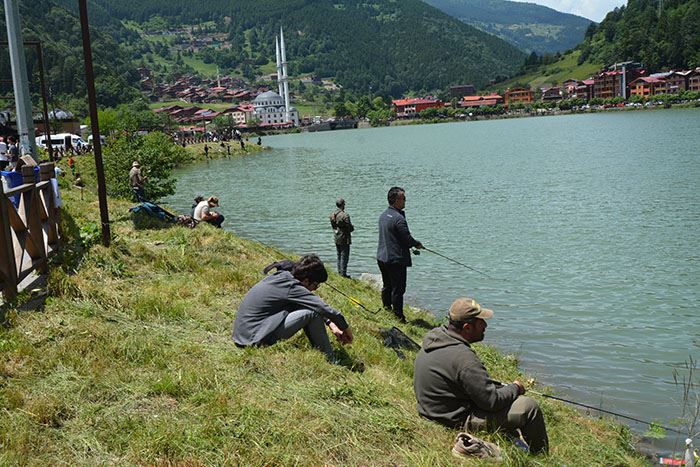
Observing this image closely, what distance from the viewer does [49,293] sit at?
827cm

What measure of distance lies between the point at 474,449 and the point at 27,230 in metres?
6.12

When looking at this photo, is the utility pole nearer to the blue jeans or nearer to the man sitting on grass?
the man sitting on grass

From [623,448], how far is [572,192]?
29.7 m

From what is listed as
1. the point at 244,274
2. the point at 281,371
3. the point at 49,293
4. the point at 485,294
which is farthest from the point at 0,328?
the point at 485,294

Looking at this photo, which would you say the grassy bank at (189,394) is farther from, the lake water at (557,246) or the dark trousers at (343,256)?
the dark trousers at (343,256)

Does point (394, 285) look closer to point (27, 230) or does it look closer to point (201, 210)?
point (27, 230)

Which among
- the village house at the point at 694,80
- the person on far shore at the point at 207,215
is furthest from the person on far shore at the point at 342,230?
the village house at the point at 694,80

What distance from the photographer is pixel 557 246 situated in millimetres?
22016

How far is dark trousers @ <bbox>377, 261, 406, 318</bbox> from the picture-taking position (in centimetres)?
1143

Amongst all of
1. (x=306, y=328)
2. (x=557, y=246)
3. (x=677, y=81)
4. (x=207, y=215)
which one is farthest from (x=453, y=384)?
(x=677, y=81)

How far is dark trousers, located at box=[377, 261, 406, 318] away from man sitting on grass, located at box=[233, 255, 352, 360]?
3.61 meters

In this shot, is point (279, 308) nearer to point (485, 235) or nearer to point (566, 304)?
point (566, 304)

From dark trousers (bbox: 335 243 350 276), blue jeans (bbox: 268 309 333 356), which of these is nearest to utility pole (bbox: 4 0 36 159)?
dark trousers (bbox: 335 243 350 276)

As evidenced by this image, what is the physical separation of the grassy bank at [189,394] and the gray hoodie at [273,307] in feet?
0.74
